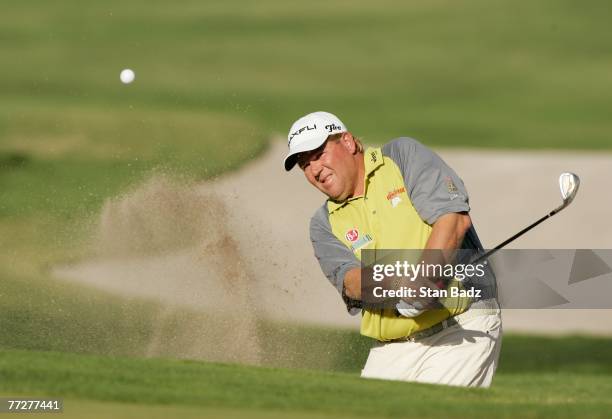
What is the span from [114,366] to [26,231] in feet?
23.1

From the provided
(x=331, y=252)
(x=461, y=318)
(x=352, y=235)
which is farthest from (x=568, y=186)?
(x=331, y=252)

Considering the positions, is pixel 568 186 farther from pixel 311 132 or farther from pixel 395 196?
pixel 311 132

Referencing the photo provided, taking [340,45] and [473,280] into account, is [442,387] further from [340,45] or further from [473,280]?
[340,45]

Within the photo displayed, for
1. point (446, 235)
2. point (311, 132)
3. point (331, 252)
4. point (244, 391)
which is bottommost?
point (244, 391)

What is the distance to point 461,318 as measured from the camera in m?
6.23

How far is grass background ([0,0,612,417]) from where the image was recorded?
5277 millimetres

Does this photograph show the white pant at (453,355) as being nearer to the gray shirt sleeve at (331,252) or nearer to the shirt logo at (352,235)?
the gray shirt sleeve at (331,252)

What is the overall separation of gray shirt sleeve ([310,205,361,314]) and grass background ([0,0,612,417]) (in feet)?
1.71

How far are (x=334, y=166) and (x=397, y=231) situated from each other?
43 cm

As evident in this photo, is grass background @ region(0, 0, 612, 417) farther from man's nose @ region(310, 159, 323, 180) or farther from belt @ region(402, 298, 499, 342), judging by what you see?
man's nose @ region(310, 159, 323, 180)

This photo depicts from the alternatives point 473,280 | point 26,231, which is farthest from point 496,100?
point 473,280

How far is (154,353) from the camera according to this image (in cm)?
847

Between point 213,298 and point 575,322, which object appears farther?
point 575,322

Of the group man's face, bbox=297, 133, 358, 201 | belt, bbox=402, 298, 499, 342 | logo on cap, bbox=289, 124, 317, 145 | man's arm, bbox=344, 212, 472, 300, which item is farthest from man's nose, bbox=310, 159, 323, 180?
belt, bbox=402, 298, 499, 342
